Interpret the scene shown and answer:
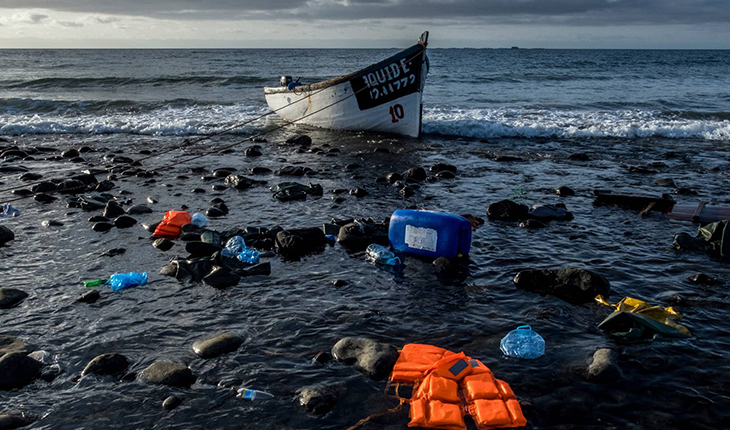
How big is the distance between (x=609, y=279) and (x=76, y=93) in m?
34.0

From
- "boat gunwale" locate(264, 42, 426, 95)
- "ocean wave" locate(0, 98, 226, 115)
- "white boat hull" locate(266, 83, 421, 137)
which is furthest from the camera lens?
"ocean wave" locate(0, 98, 226, 115)

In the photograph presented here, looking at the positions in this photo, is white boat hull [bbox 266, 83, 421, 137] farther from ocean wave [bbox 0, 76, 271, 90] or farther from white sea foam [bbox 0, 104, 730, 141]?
ocean wave [bbox 0, 76, 271, 90]

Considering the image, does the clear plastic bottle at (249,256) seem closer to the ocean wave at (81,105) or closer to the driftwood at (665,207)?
the driftwood at (665,207)

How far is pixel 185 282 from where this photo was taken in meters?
6.74

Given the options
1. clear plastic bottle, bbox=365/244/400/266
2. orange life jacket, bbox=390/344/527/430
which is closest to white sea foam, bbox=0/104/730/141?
clear plastic bottle, bbox=365/244/400/266

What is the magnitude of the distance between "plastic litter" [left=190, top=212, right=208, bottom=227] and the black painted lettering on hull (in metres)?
8.89

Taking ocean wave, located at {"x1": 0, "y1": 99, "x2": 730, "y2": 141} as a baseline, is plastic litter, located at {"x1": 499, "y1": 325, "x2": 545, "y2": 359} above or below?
below

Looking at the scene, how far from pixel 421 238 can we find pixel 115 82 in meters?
36.9

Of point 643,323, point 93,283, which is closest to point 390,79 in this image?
point 93,283

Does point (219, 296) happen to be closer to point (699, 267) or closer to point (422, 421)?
point (422, 421)

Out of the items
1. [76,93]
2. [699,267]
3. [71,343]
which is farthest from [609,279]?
[76,93]

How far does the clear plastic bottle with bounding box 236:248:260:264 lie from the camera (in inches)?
290

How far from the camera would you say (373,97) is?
1747cm

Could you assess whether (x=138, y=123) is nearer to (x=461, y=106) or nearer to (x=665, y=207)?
(x=461, y=106)
